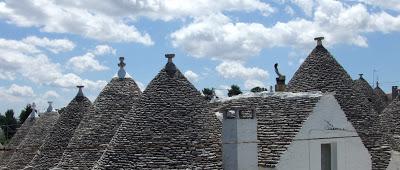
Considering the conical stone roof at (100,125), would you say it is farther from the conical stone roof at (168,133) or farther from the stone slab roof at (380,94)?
the stone slab roof at (380,94)

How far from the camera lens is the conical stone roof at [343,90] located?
1930cm

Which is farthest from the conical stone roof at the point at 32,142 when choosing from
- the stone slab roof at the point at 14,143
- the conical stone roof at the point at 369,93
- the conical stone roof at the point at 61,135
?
the conical stone roof at the point at 369,93

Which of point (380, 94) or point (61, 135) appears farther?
point (380, 94)

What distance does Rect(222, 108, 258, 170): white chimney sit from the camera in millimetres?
14367

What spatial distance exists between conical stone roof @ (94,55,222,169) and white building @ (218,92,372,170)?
0.52m

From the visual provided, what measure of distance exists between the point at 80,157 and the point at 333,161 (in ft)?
23.3

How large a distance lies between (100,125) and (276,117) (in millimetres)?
5249

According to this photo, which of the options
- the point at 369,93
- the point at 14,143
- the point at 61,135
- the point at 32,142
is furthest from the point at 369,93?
the point at 14,143

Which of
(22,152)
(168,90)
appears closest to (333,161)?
(168,90)

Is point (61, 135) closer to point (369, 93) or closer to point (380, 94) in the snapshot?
point (369, 93)

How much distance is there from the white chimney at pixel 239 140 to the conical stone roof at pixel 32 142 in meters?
12.7

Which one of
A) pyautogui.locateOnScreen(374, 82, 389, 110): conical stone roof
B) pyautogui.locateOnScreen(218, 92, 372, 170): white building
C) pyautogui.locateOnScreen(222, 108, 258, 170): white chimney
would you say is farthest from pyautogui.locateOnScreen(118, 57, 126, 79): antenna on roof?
pyautogui.locateOnScreen(374, 82, 389, 110): conical stone roof

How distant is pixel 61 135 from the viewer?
2105 cm

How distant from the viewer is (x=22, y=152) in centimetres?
2627
